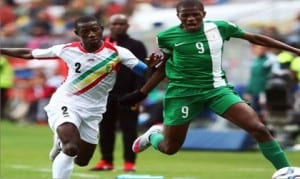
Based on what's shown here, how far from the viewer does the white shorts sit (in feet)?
41.9

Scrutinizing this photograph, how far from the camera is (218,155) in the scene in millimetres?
21266

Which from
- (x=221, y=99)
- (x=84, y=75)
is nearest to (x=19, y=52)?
(x=84, y=75)

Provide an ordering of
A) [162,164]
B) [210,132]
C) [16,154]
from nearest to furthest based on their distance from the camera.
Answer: [162,164], [16,154], [210,132]

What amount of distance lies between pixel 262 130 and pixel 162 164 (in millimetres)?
6699

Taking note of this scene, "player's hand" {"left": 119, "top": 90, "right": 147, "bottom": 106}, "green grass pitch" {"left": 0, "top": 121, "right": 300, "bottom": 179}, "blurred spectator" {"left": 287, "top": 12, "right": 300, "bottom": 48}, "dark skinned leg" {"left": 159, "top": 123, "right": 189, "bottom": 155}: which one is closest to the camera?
"dark skinned leg" {"left": 159, "top": 123, "right": 189, "bottom": 155}

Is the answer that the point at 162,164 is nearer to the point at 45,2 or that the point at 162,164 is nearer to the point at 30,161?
the point at 30,161

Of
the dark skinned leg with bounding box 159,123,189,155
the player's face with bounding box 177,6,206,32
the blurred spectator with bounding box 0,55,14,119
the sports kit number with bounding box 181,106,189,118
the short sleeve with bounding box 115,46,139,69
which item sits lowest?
the blurred spectator with bounding box 0,55,14,119

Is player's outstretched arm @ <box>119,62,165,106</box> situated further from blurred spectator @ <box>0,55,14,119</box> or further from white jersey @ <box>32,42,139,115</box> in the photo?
blurred spectator @ <box>0,55,14,119</box>

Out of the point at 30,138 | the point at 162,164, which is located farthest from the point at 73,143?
the point at 30,138

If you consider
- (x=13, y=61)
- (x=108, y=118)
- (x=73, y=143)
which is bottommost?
(x=13, y=61)

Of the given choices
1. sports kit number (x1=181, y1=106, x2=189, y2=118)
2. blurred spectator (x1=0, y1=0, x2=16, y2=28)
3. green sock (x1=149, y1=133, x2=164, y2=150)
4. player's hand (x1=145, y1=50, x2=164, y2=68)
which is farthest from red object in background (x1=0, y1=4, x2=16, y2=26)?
sports kit number (x1=181, y1=106, x2=189, y2=118)

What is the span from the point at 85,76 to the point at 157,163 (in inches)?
238

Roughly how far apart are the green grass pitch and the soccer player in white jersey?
2.52 meters

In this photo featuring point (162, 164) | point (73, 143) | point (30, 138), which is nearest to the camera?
point (73, 143)
